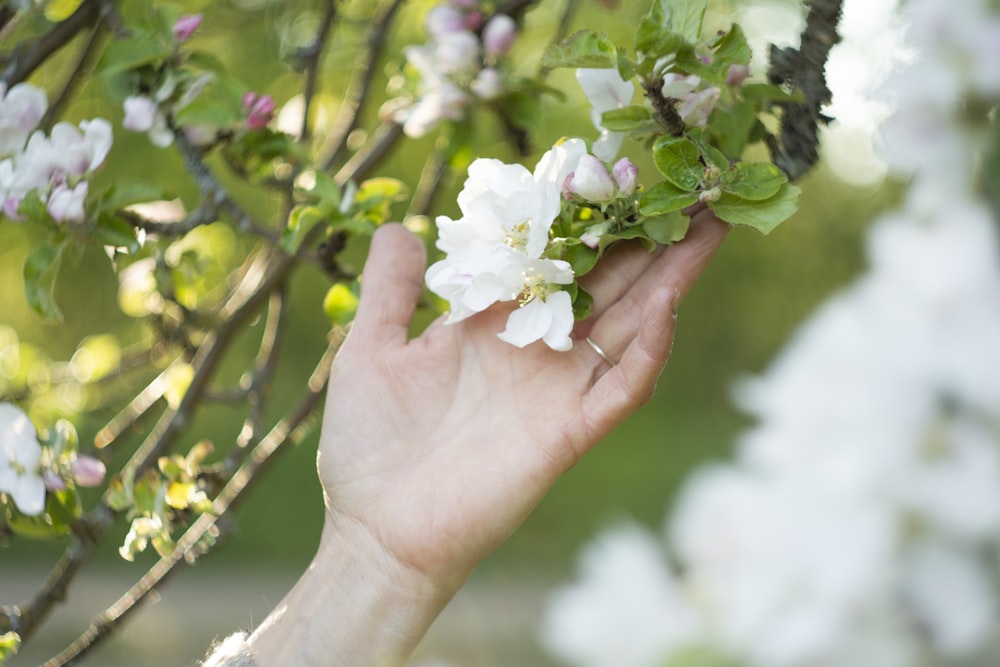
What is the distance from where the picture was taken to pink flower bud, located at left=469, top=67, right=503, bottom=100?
1.33 metres

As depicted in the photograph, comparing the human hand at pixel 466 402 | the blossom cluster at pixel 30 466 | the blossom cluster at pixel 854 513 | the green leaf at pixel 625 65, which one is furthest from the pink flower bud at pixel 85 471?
the blossom cluster at pixel 854 513

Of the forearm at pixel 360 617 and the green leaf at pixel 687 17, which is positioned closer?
the green leaf at pixel 687 17

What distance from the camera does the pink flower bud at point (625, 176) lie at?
91 centimetres

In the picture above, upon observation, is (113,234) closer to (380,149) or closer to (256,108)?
(256,108)

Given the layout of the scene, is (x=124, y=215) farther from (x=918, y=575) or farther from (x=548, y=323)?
(x=918, y=575)

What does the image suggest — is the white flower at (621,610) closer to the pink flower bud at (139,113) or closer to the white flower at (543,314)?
the white flower at (543,314)

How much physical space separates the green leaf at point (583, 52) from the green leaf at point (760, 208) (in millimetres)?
158

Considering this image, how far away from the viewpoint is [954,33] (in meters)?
0.64

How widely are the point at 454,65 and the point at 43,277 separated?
0.59 meters

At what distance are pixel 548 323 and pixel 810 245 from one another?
935 cm

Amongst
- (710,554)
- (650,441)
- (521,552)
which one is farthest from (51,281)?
(650,441)

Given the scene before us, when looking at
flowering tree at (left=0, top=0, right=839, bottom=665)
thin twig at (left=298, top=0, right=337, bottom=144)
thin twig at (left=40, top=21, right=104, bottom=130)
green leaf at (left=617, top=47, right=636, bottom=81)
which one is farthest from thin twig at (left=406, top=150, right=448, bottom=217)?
green leaf at (left=617, top=47, right=636, bottom=81)

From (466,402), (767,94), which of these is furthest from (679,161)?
(466,402)

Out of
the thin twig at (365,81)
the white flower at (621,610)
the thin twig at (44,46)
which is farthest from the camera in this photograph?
the thin twig at (365,81)
